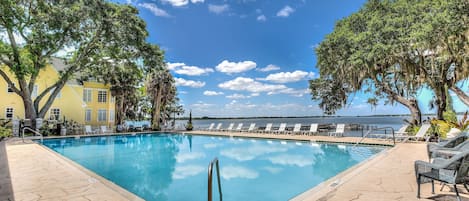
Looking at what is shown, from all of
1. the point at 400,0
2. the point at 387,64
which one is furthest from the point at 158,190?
the point at 400,0

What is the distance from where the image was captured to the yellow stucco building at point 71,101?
728 inches

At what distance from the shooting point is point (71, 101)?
21.0m

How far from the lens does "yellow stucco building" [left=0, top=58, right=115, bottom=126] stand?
18.5 meters

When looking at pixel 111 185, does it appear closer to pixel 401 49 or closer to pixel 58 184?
pixel 58 184

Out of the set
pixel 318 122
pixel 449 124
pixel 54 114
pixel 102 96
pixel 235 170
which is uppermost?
pixel 102 96

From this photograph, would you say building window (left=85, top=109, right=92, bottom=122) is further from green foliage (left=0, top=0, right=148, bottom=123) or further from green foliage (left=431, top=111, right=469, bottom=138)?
green foliage (left=431, top=111, right=469, bottom=138)

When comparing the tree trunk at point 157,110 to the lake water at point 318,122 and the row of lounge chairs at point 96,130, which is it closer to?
the lake water at point 318,122

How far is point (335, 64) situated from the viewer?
1416 cm

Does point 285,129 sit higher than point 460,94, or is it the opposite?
point 460,94

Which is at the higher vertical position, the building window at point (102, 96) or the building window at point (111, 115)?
the building window at point (102, 96)

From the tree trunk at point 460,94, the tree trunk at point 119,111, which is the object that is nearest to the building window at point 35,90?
the tree trunk at point 119,111

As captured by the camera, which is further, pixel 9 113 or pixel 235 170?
pixel 9 113

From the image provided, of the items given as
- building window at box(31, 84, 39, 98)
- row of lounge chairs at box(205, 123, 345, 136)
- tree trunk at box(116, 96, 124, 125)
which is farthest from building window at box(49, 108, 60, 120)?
row of lounge chairs at box(205, 123, 345, 136)

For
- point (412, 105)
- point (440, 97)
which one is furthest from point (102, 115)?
point (440, 97)
